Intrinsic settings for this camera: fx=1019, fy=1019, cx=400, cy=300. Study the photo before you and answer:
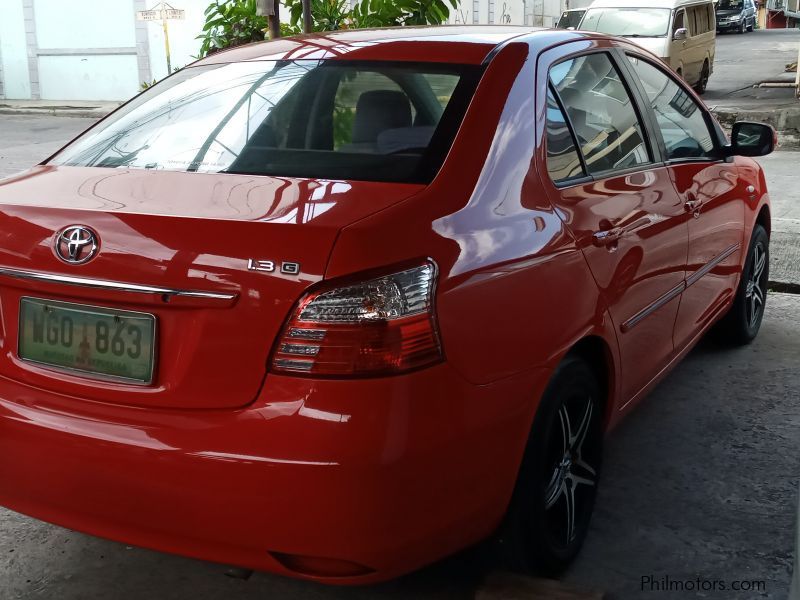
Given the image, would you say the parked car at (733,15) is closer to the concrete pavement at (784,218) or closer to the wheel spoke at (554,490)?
the concrete pavement at (784,218)

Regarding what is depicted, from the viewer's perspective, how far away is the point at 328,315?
6.90 ft

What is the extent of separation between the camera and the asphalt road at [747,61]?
65.1ft

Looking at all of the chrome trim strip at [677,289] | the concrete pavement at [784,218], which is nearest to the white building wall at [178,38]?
the concrete pavement at [784,218]

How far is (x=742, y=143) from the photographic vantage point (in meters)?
4.32

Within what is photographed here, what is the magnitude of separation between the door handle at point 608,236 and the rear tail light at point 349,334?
904 mm

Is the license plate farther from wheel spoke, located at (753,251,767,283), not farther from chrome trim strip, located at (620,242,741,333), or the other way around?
wheel spoke, located at (753,251,767,283)

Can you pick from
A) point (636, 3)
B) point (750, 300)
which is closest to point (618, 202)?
point (750, 300)

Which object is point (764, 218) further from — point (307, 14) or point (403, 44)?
point (307, 14)

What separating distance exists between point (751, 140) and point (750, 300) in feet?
3.30

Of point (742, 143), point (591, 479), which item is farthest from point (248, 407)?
point (742, 143)

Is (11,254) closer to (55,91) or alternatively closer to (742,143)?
(742,143)

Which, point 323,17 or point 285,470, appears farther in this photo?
point 323,17

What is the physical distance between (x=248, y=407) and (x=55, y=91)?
2421 cm

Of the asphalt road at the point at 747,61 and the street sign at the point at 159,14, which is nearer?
the street sign at the point at 159,14
